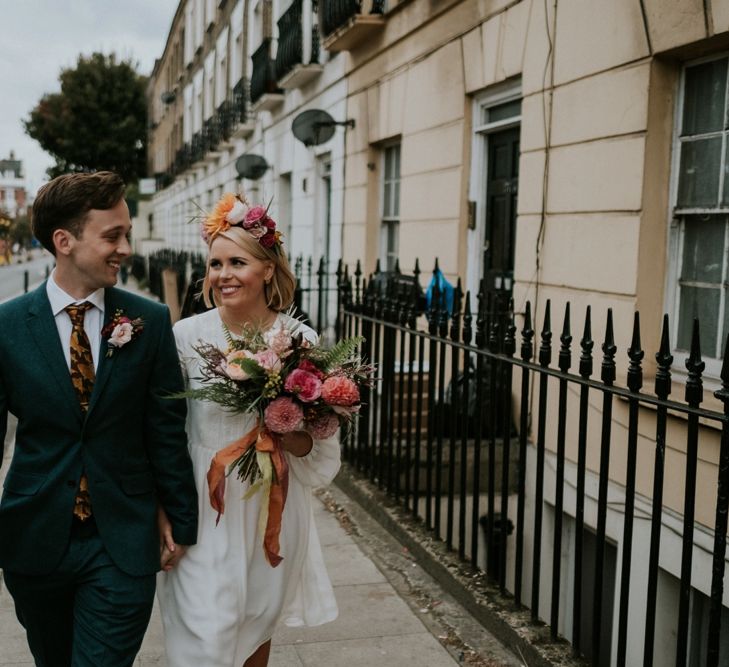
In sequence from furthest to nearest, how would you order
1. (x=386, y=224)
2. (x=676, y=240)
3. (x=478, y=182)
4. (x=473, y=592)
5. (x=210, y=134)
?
(x=210, y=134), (x=386, y=224), (x=478, y=182), (x=676, y=240), (x=473, y=592)

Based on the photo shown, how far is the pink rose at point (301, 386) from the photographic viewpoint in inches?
114

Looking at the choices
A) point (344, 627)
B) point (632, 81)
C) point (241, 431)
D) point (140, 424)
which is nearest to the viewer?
point (140, 424)

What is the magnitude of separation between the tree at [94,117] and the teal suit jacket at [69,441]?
154 feet

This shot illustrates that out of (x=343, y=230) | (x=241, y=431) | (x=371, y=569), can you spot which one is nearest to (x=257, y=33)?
(x=343, y=230)

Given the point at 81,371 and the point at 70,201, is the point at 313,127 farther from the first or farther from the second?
the point at 81,371

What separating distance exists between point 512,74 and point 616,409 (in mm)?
3043

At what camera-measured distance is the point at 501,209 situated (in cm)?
816

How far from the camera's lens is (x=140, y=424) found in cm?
290

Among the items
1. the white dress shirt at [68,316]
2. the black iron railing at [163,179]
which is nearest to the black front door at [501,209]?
the white dress shirt at [68,316]

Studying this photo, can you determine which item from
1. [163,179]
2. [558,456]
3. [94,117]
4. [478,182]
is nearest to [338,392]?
[558,456]

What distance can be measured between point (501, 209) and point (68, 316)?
19.2ft

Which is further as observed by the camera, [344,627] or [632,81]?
[632,81]

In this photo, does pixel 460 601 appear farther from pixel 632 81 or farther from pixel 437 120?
pixel 437 120

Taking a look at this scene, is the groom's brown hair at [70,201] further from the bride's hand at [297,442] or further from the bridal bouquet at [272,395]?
the bride's hand at [297,442]
